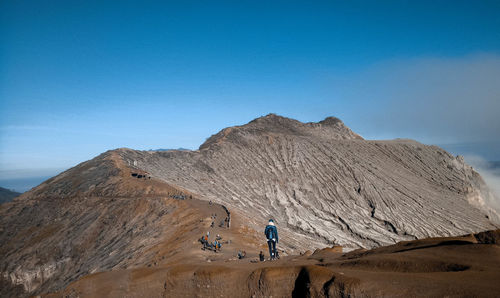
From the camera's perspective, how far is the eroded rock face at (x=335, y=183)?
4519cm

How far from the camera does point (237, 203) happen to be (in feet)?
146

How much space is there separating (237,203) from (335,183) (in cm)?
1882

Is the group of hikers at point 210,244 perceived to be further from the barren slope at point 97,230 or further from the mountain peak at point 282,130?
the mountain peak at point 282,130

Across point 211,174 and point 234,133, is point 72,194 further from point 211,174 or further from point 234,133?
point 234,133

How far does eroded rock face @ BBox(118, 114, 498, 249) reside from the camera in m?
45.2

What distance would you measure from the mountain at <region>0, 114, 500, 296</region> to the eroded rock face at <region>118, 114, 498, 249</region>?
203 mm

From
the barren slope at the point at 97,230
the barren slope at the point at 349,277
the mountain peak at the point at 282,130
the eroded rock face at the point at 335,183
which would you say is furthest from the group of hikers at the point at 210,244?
the mountain peak at the point at 282,130

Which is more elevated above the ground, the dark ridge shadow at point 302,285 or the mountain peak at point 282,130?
the mountain peak at point 282,130

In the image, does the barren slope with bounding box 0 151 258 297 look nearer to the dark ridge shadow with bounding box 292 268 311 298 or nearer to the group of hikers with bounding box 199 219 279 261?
the group of hikers with bounding box 199 219 279 261

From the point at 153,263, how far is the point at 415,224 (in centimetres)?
4105

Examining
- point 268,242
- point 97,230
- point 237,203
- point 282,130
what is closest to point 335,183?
point 237,203

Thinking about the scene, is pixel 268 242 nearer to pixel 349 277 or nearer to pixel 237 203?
pixel 349 277

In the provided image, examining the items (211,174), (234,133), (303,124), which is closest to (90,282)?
(211,174)

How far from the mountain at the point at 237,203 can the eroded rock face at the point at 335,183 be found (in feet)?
0.67
